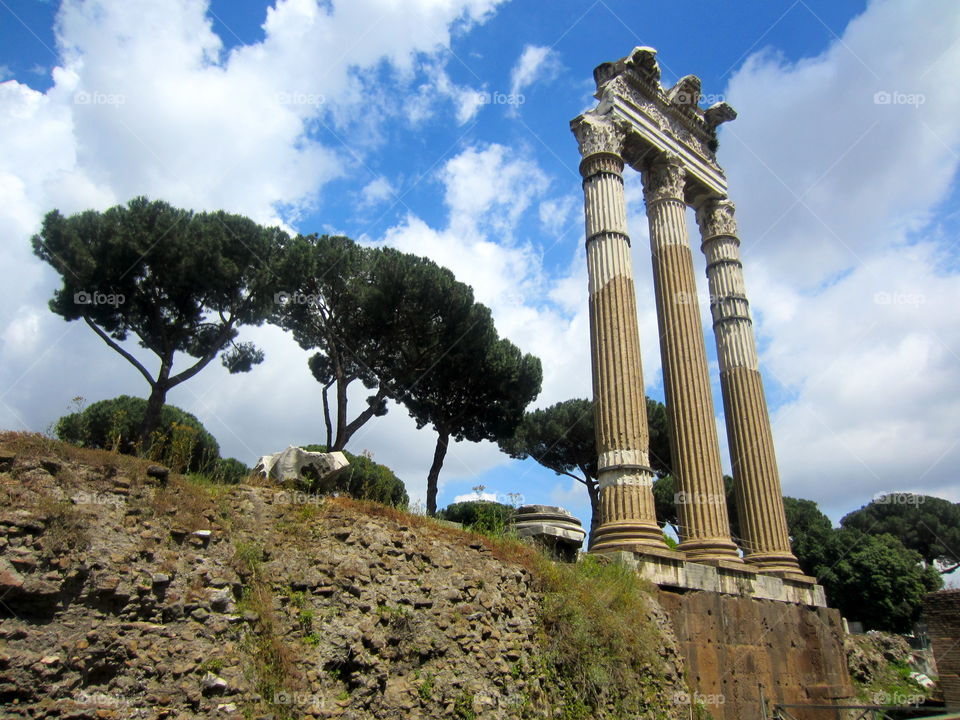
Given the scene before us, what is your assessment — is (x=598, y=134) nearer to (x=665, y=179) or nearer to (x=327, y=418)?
(x=665, y=179)

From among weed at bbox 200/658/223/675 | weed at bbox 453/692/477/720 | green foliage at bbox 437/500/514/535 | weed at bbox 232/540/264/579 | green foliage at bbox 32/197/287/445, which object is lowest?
weed at bbox 453/692/477/720

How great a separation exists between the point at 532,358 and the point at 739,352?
887cm

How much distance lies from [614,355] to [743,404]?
449 centimetres

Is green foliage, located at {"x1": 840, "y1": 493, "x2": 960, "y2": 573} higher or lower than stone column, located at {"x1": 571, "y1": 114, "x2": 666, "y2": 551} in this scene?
higher

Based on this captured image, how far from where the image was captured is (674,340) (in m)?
12.3

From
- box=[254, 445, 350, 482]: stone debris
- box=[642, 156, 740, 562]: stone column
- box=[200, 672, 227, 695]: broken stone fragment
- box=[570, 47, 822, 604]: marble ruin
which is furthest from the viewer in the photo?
box=[642, 156, 740, 562]: stone column

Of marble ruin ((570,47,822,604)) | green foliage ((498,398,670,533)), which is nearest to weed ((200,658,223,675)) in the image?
marble ruin ((570,47,822,604))

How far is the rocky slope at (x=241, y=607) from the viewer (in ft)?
14.3

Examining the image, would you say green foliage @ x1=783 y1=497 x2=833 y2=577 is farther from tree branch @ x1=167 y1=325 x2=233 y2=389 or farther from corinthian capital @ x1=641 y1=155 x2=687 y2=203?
tree branch @ x1=167 y1=325 x2=233 y2=389

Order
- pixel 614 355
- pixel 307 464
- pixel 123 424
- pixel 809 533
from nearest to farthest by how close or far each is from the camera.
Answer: pixel 307 464 → pixel 614 355 → pixel 123 424 → pixel 809 533

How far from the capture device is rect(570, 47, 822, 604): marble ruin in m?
10.2

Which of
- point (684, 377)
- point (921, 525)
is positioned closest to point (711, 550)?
point (684, 377)

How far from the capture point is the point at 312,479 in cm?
719

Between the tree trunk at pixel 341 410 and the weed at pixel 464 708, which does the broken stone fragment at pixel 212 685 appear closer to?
the weed at pixel 464 708
